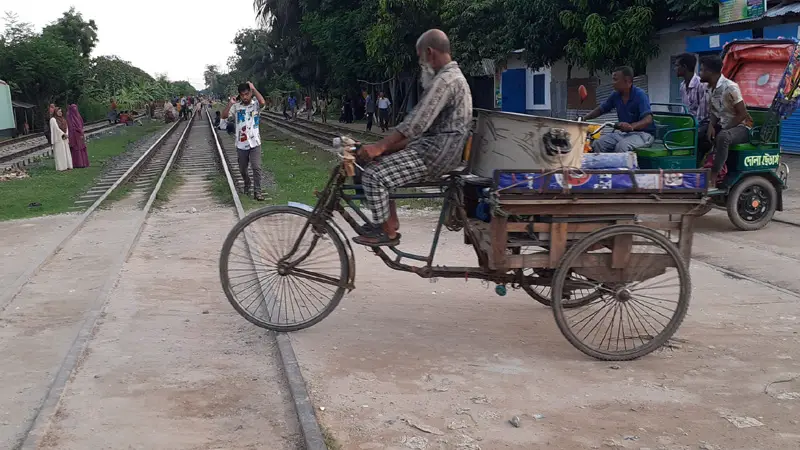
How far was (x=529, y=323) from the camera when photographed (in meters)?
5.48

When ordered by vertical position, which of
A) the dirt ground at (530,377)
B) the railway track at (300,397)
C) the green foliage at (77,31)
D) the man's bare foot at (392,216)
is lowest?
the dirt ground at (530,377)

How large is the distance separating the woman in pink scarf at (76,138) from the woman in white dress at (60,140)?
0.18 metres

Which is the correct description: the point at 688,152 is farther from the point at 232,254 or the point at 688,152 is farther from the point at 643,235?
the point at 232,254

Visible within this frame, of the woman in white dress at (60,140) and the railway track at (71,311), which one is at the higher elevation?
the woman in white dress at (60,140)

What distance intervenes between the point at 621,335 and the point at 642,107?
2.97 meters

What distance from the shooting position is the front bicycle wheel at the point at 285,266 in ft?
16.8

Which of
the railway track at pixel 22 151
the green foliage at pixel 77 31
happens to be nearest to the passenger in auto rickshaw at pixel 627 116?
the railway track at pixel 22 151

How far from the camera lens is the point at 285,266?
524 cm

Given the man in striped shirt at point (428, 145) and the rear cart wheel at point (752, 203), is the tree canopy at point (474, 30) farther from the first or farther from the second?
the man in striped shirt at point (428, 145)

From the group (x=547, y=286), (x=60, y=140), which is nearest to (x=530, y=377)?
(x=547, y=286)

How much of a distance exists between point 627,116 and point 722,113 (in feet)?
6.10

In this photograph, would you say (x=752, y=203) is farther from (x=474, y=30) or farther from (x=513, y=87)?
(x=513, y=87)

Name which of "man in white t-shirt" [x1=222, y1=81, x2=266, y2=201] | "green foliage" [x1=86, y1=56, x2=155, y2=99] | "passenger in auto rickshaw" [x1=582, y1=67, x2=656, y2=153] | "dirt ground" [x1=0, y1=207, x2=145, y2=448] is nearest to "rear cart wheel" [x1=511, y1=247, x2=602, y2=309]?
"passenger in auto rickshaw" [x1=582, y1=67, x2=656, y2=153]

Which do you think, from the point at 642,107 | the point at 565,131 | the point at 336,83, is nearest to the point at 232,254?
the point at 565,131
